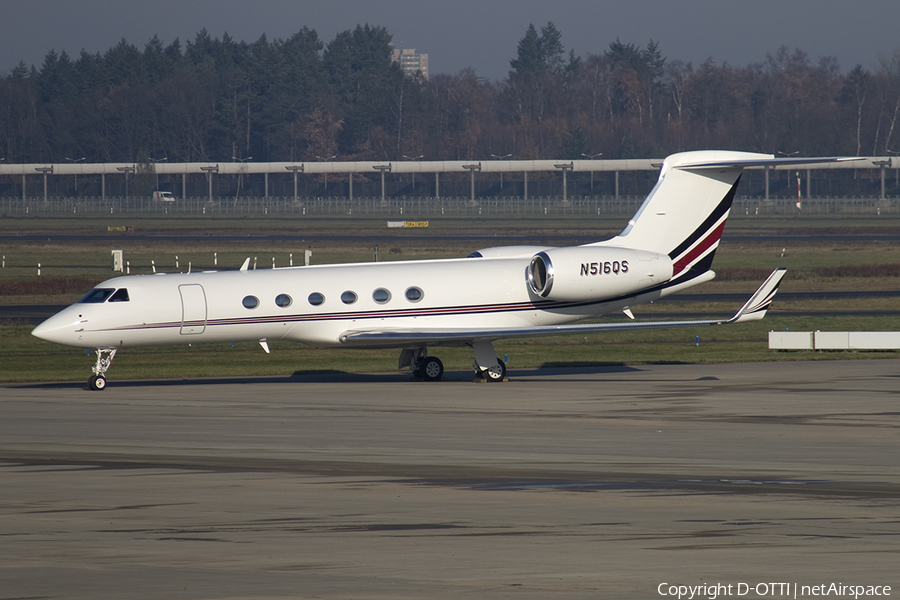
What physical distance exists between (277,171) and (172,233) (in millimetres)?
60706

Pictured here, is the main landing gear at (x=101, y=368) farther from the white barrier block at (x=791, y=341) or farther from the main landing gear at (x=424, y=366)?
the white barrier block at (x=791, y=341)

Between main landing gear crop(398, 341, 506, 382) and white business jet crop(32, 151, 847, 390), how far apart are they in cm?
3

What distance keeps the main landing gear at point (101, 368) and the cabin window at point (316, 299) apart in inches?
178

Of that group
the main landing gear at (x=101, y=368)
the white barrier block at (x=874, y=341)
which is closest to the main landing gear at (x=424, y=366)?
the main landing gear at (x=101, y=368)

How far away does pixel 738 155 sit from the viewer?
93.3 ft

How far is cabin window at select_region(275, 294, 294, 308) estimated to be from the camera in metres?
26.0

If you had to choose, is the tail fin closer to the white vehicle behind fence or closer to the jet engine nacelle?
the jet engine nacelle

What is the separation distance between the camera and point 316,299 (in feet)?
86.3

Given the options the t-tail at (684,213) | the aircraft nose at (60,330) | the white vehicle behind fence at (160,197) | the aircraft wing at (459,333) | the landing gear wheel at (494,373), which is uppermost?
the white vehicle behind fence at (160,197)

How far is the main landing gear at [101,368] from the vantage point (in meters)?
25.3

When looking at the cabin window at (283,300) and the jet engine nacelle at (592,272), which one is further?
the jet engine nacelle at (592,272)

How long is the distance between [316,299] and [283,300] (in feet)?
2.49

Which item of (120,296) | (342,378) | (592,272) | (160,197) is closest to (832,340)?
(592,272)

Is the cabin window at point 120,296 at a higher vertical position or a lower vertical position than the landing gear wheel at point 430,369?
higher
